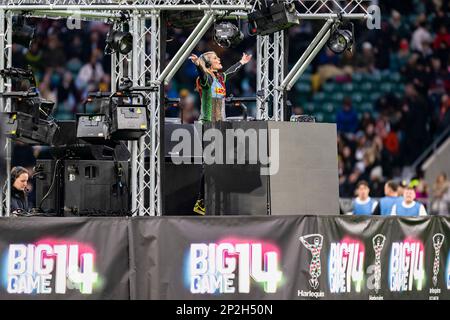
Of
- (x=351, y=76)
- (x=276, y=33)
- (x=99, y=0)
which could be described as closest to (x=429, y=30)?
(x=351, y=76)

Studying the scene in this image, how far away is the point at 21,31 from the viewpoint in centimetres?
1845

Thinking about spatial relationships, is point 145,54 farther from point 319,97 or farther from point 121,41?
point 319,97

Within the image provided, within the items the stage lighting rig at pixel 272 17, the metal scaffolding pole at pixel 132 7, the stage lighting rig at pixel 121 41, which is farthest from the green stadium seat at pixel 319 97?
the metal scaffolding pole at pixel 132 7

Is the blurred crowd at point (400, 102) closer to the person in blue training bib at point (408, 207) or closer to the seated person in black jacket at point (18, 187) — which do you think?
the person in blue training bib at point (408, 207)

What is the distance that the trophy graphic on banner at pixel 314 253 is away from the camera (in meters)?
14.3

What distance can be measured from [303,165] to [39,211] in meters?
3.53

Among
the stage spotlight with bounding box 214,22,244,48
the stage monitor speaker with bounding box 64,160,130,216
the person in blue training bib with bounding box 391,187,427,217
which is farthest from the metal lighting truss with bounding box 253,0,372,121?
the stage monitor speaker with bounding box 64,160,130,216

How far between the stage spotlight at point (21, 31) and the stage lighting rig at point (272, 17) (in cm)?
323

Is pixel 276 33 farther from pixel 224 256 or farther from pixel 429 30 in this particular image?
pixel 429 30

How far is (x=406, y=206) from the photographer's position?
60.3ft

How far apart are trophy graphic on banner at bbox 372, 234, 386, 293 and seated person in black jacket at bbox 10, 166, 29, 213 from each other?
197 inches

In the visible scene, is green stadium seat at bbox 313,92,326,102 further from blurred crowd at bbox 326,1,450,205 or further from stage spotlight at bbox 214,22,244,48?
stage spotlight at bbox 214,22,244,48

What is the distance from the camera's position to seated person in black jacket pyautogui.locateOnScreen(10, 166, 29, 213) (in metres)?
17.2

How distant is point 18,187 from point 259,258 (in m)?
4.49
